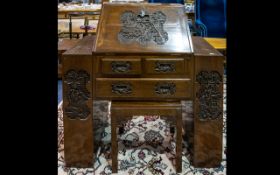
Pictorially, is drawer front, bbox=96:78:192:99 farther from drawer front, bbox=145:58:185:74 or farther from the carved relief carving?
the carved relief carving

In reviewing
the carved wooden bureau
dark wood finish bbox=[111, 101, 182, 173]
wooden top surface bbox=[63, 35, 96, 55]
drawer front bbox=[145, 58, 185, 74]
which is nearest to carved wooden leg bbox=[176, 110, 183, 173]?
dark wood finish bbox=[111, 101, 182, 173]

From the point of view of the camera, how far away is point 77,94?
1.87 m

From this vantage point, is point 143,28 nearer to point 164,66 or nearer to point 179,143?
point 164,66

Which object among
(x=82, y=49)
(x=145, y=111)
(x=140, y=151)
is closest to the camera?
(x=145, y=111)

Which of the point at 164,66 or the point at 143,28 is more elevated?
the point at 143,28

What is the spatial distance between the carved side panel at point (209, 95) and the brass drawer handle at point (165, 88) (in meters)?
0.15

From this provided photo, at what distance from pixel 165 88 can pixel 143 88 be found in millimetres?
124

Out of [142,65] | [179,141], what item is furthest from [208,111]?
[142,65]

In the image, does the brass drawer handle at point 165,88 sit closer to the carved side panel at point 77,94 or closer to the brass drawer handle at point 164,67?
the brass drawer handle at point 164,67

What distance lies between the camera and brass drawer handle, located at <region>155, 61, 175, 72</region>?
1838 mm
